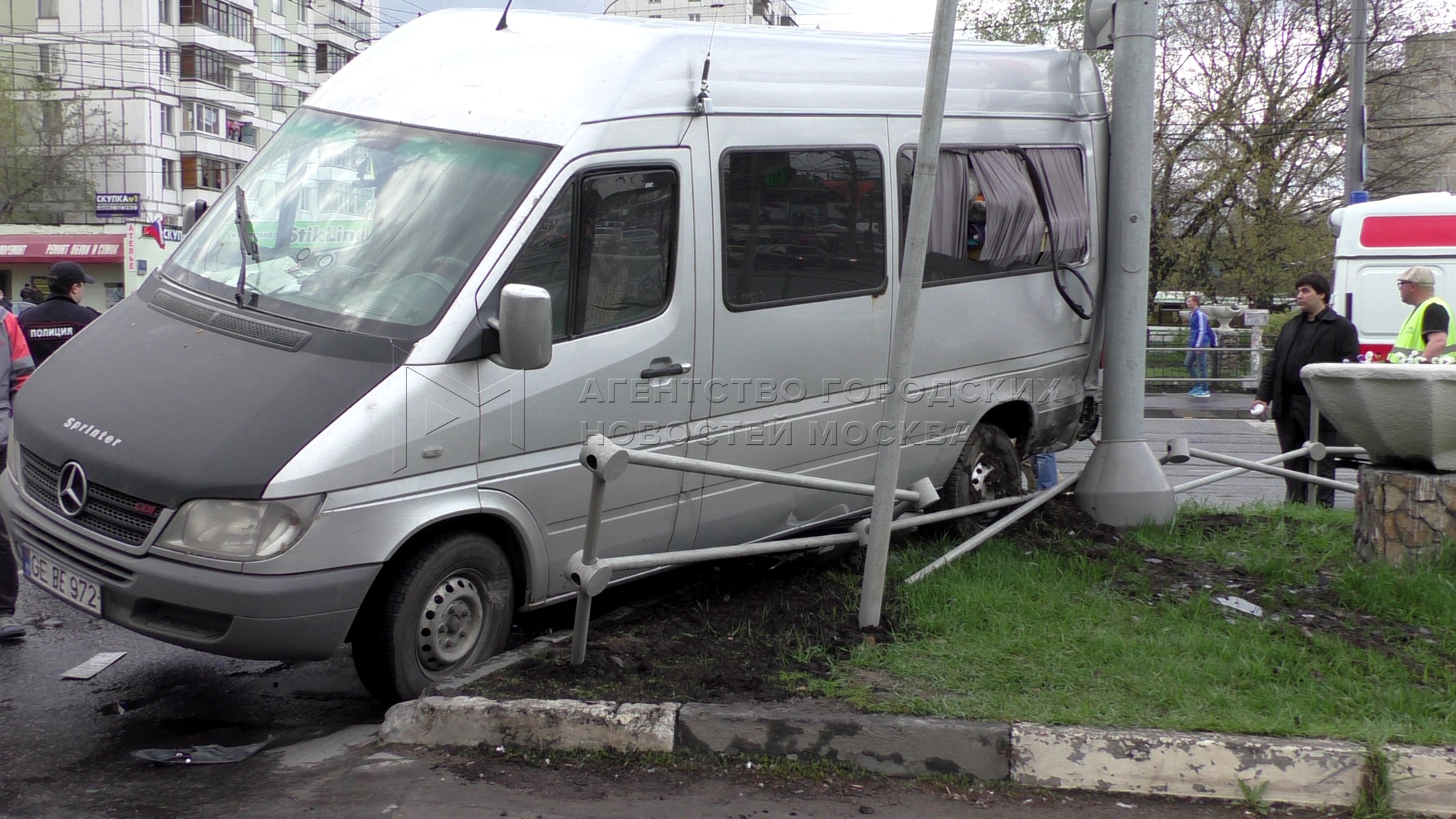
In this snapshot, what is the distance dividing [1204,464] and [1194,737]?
32.2 feet

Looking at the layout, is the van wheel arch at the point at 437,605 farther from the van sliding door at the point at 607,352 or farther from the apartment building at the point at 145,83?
the apartment building at the point at 145,83

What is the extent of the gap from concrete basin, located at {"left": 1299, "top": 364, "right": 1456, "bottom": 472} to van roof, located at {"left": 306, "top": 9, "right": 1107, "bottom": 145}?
7.99 feet

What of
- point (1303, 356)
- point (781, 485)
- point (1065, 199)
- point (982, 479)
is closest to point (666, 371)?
point (781, 485)

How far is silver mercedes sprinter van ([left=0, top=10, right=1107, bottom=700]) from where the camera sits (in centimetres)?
407

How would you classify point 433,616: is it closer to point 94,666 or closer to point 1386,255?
point 94,666

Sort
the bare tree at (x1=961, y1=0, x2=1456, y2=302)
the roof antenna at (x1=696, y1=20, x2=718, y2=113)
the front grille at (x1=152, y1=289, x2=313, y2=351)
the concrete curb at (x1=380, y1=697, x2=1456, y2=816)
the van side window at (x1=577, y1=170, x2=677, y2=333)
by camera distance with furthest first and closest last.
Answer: the bare tree at (x1=961, y1=0, x2=1456, y2=302)
the roof antenna at (x1=696, y1=20, x2=718, y2=113)
the van side window at (x1=577, y1=170, x2=677, y2=333)
the front grille at (x1=152, y1=289, x2=313, y2=351)
the concrete curb at (x1=380, y1=697, x2=1456, y2=816)

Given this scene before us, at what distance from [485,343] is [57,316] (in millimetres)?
4619

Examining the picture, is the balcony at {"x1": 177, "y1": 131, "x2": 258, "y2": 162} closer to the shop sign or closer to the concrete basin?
the shop sign

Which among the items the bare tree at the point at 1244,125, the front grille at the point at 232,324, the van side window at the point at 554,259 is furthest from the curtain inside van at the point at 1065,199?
the bare tree at the point at 1244,125

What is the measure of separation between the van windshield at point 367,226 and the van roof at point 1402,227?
12172 mm

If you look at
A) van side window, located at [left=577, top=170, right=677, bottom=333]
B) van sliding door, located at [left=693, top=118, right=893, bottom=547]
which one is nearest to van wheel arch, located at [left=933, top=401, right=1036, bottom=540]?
van sliding door, located at [left=693, top=118, right=893, bottom=547]

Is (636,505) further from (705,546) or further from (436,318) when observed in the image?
(436,318)

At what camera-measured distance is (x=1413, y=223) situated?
13672 millimetres

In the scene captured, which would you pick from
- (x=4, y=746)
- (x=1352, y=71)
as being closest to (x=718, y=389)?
(x=4, y=746)
